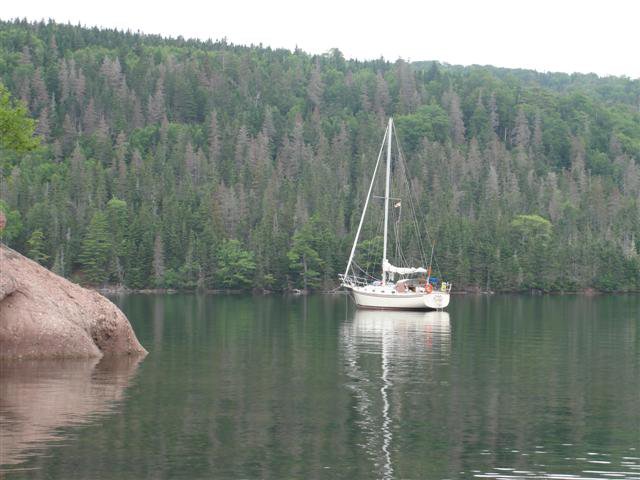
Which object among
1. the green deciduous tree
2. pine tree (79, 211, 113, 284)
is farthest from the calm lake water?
pine tree (79, 211, 113, 284)

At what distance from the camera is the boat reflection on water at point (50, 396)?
3556 cm

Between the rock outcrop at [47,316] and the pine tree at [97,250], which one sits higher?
the pine tree at [97,250]

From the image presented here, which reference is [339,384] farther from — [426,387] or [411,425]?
[411,425]

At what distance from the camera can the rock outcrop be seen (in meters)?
52.6

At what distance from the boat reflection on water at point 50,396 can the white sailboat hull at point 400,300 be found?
6011cm

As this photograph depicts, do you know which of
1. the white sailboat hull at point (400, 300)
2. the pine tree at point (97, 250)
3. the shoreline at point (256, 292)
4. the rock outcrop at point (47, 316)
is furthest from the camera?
the pine tree at point (97, 250)

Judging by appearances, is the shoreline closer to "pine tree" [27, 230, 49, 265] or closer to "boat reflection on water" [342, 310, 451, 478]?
"pine tree" [27, 230, 49, 265]

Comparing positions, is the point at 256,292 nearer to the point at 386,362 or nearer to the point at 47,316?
the point at 386,362

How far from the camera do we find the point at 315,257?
611ft

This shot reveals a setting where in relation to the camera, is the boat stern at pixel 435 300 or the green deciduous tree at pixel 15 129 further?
the boat stern at pixel 435 300

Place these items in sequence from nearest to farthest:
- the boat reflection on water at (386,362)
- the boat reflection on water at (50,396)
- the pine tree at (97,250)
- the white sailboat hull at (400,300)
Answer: the boat reflection on water at (50,396) < the boat reflection on water at (386,362) < the white sailboat hull at (400,300) < the pine tree at (97,250)

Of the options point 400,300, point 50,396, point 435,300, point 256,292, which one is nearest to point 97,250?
point 256,292

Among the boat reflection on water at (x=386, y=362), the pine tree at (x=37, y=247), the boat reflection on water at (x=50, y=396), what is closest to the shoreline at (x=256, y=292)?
the pine tree at (x=37, y=247)

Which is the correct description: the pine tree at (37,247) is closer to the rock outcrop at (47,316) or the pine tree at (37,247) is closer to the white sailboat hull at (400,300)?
the white sailboat hull at (400,300)
